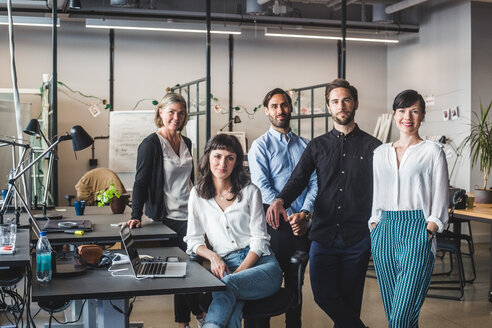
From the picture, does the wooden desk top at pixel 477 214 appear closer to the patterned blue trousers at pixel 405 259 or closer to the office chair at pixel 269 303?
the patterned blue trousers at pixel 405 259

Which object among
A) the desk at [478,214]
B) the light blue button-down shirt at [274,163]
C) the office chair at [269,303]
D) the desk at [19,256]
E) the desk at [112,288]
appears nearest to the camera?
the desk at [112,288]

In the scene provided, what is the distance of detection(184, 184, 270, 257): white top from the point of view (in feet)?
9.87

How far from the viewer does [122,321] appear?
2533 mm

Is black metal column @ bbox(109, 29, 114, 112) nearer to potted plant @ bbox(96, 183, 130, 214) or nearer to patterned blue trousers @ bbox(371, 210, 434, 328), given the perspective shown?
potted plant @ bbox(96, 183, 130, 214)

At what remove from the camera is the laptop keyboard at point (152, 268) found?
8.16 ft

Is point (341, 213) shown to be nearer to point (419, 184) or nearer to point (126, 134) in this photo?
point (419, 184)

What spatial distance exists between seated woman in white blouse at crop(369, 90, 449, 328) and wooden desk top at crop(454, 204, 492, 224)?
2428 mm

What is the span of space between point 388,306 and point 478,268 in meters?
4.28

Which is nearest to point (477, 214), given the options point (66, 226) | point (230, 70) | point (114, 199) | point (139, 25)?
point (114, 199)

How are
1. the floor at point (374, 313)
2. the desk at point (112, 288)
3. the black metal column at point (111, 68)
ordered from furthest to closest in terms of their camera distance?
the black metal column at point (111, 68) < the floor at point (374, 313) < the desk at point (112, 288)

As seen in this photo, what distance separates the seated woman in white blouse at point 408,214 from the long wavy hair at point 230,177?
700mm

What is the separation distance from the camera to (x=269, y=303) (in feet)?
9.19

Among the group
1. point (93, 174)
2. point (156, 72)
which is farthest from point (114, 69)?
point (93, 174)

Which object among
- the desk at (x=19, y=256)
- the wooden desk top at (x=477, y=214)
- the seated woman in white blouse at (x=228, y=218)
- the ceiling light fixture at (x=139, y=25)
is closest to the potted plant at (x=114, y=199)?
the desk at (x=19, y=256)
